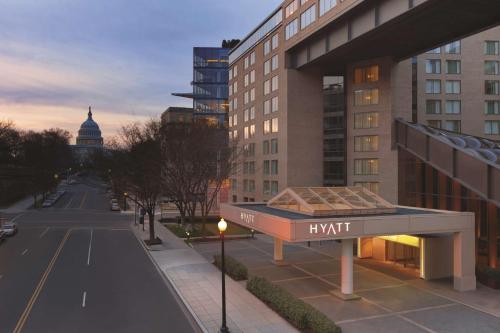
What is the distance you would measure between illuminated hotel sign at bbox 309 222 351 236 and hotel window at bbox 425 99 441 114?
109 feet

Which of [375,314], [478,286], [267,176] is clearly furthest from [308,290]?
[267,176]

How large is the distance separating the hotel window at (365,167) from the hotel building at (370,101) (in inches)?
4.0

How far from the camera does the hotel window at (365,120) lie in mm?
41594

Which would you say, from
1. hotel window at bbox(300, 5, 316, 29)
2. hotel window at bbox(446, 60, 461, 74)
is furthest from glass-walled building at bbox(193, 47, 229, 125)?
hotel window at bbox(300, 5, 316, 29)

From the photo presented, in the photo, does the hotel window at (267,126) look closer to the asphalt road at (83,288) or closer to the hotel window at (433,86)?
the hotel window at (433,86)

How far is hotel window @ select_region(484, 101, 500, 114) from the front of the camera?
4853 cm

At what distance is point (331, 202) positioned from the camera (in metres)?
25.0

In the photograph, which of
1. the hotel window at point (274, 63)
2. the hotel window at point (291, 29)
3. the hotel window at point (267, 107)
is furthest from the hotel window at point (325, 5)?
the hotel window at point (267, 107)

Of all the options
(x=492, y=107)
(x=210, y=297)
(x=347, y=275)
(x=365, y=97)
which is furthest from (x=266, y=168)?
(x=210, y=297)

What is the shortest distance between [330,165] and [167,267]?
82.7ft

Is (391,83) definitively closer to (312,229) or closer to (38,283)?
(312,229)

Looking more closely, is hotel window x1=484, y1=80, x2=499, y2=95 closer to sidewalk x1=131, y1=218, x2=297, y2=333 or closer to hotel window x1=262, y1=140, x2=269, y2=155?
hotel window x1=262, y1=140, x2=269, y2=155

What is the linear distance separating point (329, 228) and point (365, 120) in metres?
24.1

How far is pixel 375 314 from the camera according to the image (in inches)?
781
